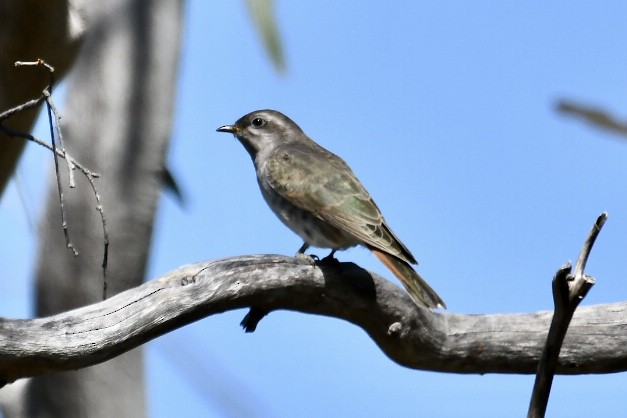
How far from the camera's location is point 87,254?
231 inches

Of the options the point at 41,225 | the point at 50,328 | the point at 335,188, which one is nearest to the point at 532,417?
the point at 50,328

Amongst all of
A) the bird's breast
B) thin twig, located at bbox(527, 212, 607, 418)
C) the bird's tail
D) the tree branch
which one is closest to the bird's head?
the bird's breast

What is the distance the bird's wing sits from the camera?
483 cm

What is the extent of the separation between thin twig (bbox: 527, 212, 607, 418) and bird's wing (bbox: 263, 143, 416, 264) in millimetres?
1395

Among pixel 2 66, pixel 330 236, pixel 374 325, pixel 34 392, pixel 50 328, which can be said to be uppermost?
pixel 2 66

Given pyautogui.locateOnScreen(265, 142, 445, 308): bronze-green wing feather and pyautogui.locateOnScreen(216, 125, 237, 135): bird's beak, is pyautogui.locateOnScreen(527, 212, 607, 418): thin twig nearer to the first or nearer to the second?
pyautogui.locateOnScreen(265, 142, 445, 308): bronze-green wing feather

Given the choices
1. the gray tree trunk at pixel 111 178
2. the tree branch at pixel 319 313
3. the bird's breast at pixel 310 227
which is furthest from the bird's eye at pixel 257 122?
the tree branch at pixel 319 313

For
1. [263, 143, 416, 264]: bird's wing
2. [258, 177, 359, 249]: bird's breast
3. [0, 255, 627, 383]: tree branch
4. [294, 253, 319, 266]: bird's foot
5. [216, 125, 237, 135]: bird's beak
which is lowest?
[0, 255, 627, 383]: tree branch

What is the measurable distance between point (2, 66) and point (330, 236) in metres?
2.03

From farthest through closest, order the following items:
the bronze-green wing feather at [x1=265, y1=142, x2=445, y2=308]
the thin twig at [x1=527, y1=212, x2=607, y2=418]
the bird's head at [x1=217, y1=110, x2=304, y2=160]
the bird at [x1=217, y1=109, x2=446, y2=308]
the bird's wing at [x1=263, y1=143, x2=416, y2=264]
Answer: the bird's head at [x1=217, y1=110, x2=304, y2=160] < the bird's wing at [x1=263, y1=143, x2=416, y2=264] < the bird at [x1=217, y1=109, x2=446, y2=308] < the bronze-green wing feather at [x1=265, y1=142, x2=445, y2=308] < the thin twig at [x1=527, y1=212, x2=607, y2=418]

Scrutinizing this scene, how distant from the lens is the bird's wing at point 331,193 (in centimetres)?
483

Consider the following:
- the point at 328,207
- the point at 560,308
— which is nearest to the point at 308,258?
the point at 328,207

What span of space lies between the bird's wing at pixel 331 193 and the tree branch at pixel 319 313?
0.47 meters

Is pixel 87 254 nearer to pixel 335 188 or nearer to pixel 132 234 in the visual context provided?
pixel 132 234
